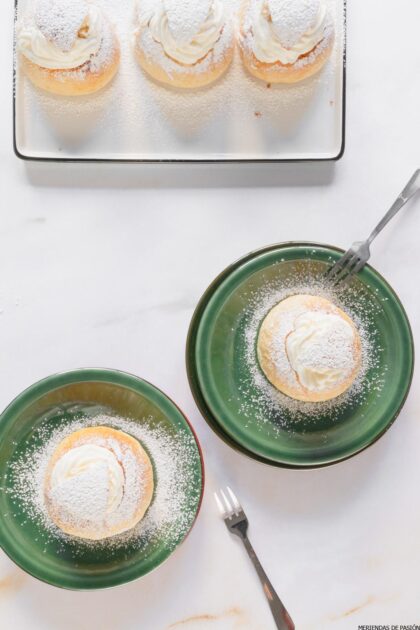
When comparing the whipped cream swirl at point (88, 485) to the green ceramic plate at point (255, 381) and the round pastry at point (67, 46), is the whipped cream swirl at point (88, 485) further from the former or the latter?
the round pastry at point (67, 46)

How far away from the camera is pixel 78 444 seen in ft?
3.86

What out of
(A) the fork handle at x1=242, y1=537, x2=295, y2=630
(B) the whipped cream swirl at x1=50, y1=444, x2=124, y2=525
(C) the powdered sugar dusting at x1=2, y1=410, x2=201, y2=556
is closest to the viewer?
(B) the whipped cream swirl at x1=50, y1=444, x2=124, y2=525

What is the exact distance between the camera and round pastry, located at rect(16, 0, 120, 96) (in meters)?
1.18

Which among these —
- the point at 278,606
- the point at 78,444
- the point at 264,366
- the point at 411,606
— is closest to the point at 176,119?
the point at 264,366

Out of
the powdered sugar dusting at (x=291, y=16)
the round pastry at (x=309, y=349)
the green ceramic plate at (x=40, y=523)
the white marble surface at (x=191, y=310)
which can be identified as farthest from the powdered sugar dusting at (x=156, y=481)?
the powdered sugar dusting at (x=291, y=16)

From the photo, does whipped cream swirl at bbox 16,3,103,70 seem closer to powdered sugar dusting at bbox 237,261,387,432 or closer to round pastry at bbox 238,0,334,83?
round pastry at bbox 238,0,334,83

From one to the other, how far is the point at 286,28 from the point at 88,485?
878mm

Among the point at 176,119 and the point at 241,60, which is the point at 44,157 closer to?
the point at 176,119

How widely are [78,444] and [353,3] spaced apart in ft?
3.38

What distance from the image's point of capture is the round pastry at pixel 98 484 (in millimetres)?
1108

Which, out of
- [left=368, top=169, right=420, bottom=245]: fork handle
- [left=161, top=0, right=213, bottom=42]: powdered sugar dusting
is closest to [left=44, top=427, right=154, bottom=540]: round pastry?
[left=368, top=169, right=420, bottom=245]: fork handle

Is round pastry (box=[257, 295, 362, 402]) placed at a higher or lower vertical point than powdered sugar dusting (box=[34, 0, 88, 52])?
lower

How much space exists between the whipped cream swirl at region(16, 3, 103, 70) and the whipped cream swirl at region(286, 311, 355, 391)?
626mm

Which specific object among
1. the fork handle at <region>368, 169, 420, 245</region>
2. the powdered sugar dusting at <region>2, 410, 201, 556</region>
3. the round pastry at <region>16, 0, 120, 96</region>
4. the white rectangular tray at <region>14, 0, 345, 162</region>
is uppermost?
the round pastry at <region>16, 0, 120, 96</region>
